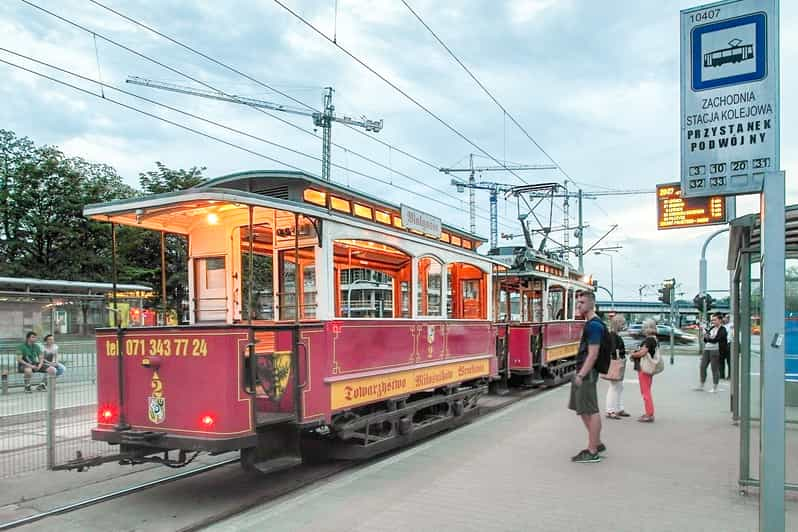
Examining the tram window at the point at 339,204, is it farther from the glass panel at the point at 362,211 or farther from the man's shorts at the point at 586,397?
the man's shorts at the point at 586,397

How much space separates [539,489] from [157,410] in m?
3.56

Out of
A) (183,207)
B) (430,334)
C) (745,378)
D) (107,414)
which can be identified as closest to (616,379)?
(430,334)

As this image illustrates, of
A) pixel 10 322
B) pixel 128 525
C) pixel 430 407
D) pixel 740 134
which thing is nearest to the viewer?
pixel 740 134

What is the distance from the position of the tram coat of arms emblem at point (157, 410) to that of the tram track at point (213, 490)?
2.74 feet

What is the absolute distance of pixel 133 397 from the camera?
6.00 metres

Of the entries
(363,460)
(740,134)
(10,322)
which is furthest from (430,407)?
(10,322)

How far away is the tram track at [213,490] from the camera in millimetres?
5582

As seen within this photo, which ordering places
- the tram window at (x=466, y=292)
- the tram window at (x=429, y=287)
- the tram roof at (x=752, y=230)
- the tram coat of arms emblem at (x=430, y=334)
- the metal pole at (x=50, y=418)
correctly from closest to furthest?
1. the tram roof at (x=752, y=230)
2. the metal pole at (x=50, y=418)
3. the tram window at (x=429, y=287)
4. the tram coat of arms emblem at (x=430, y=334)
5. the tram window at (x=466, y=292)

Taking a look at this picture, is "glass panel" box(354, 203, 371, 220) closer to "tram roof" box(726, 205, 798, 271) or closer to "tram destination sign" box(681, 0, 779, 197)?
"tram roof" box(726, 205, 798, 271)

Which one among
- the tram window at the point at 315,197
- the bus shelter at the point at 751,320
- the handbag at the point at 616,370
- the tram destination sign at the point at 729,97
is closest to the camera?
the tram destination sign at the point at 729,97

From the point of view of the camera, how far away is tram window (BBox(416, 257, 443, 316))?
28.3 ft

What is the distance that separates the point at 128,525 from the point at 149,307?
9.02 feet

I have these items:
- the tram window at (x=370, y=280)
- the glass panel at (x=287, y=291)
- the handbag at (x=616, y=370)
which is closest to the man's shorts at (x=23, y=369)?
the glass panel at (x=287, y=291)

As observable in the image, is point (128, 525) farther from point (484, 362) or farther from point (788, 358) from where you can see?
point (788, 358)
